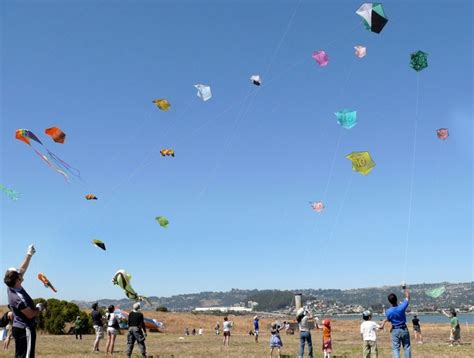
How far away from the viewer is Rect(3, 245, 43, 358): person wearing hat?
21.5ft

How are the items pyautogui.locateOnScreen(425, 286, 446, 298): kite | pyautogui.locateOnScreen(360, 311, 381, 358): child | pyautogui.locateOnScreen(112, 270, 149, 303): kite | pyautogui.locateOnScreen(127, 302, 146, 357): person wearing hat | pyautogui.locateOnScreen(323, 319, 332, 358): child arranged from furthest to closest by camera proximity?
pyautogui.locateOnScreen(112, 270, 149, 303): kite
pyautogui.locateOnScreen(323, 319, 332, 358): child
pyautogui.locateOnScreen(425, 286, 446, 298): kite
pyautogui.locateOnScreen(127, 302, 146, 357): person wearing hat
pyautogui.locateOnScreen(360, 311, 381, 358): child

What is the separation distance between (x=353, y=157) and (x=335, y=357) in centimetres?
760

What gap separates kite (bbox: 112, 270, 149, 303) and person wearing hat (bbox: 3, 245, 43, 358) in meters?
10.9

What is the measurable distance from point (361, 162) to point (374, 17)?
5675mm

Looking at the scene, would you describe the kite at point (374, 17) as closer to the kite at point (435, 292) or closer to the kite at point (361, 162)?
the kite at point (361, 162)

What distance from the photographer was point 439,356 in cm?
1644

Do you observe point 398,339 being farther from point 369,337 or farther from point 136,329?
point 136,329

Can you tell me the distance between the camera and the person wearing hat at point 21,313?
655cm

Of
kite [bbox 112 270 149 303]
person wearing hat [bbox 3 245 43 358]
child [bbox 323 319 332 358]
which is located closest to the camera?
person wearing hat [bbox 3 245 43 358]

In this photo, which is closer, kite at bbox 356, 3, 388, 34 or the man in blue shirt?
the man in blue shirt

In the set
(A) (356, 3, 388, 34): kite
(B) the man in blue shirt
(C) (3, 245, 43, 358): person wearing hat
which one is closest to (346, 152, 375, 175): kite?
(A) (356, 3, 388, 34): kite

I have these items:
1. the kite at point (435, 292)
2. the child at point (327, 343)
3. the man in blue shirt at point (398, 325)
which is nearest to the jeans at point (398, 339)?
the man in blue shirt at point (398, 325)

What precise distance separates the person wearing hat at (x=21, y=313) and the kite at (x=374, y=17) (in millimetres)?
13786

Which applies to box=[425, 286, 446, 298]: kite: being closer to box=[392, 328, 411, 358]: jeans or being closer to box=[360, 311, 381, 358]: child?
box=[360, 311, 381, 358]: child
